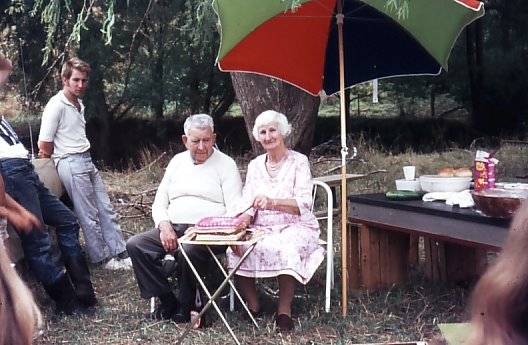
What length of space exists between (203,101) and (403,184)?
353 inches

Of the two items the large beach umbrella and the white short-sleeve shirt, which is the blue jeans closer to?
the white short-sleeve shirt

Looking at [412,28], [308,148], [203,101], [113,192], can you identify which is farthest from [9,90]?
[412,28]

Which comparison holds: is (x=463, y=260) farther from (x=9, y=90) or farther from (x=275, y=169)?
(x=9, y=90)

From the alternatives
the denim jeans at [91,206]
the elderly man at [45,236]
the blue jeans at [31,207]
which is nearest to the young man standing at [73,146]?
the denim jeans at [91,206]

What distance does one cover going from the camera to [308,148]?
21.2 feet

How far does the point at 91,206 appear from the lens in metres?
4.96

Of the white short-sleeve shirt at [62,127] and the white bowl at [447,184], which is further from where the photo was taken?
the white short-sleeve shirt at [62,127]

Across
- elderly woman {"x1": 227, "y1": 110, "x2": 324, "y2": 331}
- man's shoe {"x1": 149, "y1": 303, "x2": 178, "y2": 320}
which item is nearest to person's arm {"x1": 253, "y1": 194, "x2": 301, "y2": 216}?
elderly woman {"x1": 227, "y1": 110, "x2": 324, "y2": 331}

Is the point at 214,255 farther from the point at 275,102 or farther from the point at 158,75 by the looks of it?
the point at 158,75

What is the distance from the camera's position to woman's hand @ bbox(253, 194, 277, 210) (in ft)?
12.6

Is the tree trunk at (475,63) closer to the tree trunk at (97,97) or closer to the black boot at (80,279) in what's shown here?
the tree trunk at (97,97)

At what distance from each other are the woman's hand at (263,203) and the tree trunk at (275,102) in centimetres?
218

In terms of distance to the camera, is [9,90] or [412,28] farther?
[9,90]

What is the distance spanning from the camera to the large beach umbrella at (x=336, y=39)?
3938mm
